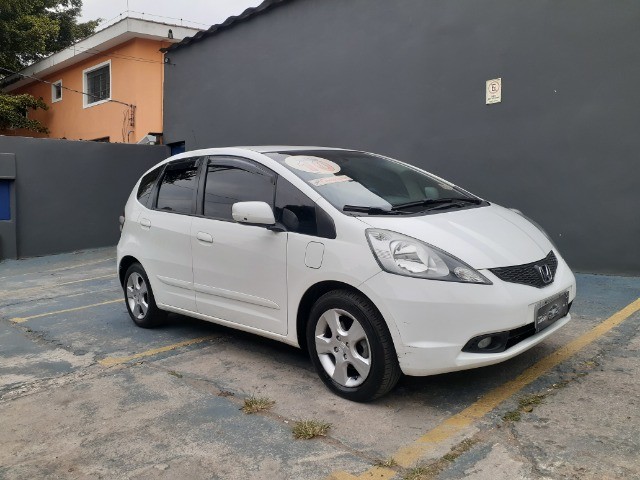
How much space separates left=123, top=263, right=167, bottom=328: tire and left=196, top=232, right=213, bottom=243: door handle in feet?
3.40

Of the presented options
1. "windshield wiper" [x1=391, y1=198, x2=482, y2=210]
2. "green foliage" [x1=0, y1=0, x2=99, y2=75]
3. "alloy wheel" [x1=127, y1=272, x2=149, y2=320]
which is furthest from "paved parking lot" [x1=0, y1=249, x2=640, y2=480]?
"green foliage" [x1=0, y1=0, x2=99, y2=75]

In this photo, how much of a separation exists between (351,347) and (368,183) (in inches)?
49.5

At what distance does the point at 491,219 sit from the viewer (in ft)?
12.8

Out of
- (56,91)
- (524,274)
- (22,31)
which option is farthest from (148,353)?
(22,31)

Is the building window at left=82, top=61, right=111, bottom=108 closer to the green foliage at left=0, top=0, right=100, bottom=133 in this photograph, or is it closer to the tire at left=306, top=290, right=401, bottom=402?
the green foliage at left=0, top=0, right=100, bottom=133

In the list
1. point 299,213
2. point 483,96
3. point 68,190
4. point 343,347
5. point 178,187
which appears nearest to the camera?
point 343,347

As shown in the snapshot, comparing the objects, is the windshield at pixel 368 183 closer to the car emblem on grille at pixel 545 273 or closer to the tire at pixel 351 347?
the tire at pixel 351 347

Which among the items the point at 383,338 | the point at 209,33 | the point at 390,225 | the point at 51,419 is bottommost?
the point at 51,419

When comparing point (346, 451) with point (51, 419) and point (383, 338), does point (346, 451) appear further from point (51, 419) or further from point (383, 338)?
point (51, 419)

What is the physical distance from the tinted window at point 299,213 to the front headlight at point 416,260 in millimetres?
360

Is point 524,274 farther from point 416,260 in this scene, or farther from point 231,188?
point 231,188

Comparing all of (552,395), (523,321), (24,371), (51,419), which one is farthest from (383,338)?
(24,371)

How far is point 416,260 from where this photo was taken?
10.9ft

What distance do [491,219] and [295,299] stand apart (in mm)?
1405
